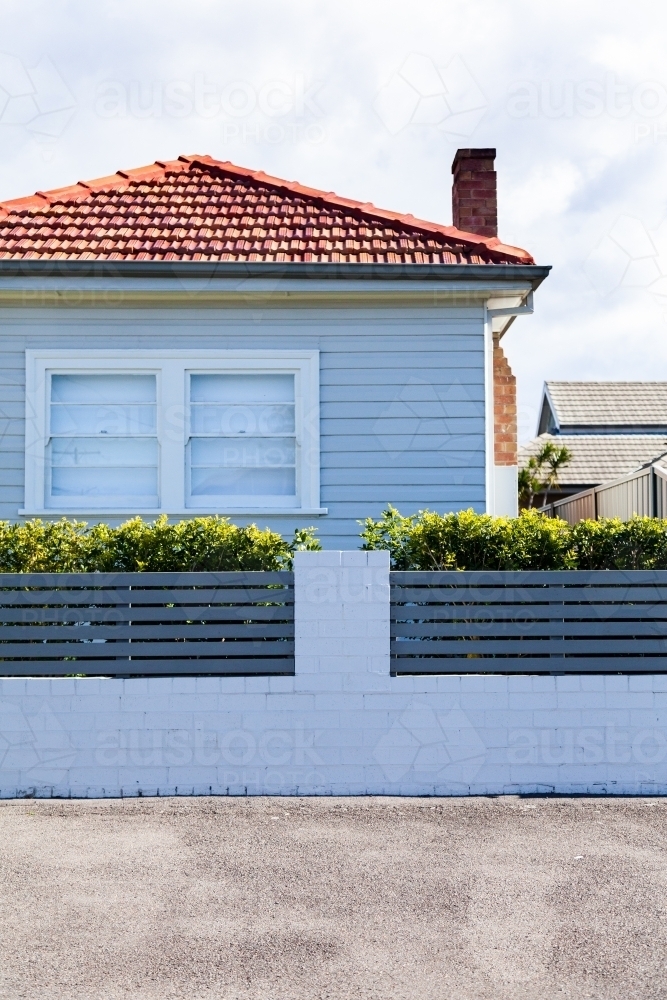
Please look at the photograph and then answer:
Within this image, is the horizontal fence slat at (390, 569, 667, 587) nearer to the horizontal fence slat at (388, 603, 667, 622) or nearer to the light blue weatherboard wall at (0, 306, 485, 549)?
the horizontal fence slat at (388, 603, 667, 622)

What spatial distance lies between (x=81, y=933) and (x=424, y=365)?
6430 millimetres

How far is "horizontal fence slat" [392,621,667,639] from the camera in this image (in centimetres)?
643

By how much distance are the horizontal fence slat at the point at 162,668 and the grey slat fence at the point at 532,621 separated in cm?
84

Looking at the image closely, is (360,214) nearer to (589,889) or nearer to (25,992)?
(589,889)

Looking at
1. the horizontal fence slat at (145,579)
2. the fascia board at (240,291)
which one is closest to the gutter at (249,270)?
the fascia board at (240,291)

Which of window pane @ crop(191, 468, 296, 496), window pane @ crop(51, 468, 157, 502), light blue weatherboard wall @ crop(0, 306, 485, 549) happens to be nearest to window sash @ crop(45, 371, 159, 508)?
window pane @ crop(51, 468, 157, 502)

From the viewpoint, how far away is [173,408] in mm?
9289

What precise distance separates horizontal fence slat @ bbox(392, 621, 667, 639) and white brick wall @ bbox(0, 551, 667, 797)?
30 cm

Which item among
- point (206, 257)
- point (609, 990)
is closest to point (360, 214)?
point (206, 257)

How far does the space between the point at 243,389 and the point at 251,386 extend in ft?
0.27

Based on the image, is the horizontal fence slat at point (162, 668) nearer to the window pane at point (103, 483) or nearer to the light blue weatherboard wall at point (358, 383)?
the light blue weatherboard wall at point (358, 383)

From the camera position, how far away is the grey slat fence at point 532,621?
6422 mm

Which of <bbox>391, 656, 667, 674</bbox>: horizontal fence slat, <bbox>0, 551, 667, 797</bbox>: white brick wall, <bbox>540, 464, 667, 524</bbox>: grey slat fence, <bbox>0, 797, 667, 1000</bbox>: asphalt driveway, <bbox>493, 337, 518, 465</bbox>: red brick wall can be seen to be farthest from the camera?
<bbox>540, 464, 667, 524</bbox>: grey slat fence

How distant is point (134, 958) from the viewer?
12.6 ft
